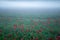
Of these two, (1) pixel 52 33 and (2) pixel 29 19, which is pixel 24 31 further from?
(1) pixel 52 33

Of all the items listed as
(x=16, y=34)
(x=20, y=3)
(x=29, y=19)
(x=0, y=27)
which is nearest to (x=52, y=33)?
(x=29, y=19)

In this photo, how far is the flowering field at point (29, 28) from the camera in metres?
1.15

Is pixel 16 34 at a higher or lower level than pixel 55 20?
lower

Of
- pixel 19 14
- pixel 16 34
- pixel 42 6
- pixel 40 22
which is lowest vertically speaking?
pixel 16 34

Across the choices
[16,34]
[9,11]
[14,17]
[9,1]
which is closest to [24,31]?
[16,34]

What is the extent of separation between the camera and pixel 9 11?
1190 mm

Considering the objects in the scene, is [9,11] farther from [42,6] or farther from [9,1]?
[42,6]

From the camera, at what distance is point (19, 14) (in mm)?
1186

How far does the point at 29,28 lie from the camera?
1.16 metres

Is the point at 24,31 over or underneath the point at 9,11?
underneath

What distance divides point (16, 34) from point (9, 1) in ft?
1.51

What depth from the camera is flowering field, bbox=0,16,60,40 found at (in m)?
1.15

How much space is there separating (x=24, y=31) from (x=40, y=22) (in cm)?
25

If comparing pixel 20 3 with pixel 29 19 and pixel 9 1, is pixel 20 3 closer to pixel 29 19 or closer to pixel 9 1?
pixel 9 1
